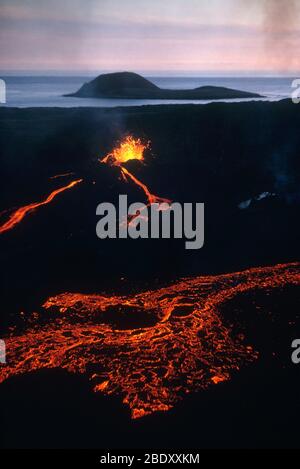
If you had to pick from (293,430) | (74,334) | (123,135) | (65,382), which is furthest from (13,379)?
(123,135)

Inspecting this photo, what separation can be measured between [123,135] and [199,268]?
970 centimetres

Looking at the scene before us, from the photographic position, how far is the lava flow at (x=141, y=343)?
7.05m

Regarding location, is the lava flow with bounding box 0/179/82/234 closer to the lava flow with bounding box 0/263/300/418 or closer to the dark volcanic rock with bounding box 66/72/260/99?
the lava flow with bounding box 0/263/300/418

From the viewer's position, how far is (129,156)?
1719 cm

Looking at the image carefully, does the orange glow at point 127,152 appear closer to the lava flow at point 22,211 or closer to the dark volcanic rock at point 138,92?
the lava flow at point 22,211

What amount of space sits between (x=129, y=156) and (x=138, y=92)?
34.5m

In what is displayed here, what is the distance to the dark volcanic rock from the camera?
4619 centimetres

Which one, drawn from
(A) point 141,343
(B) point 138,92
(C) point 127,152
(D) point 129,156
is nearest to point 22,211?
(D) point 129,156

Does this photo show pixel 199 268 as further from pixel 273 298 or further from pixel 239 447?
pixel 239 447

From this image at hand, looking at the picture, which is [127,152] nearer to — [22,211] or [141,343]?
[22,211]

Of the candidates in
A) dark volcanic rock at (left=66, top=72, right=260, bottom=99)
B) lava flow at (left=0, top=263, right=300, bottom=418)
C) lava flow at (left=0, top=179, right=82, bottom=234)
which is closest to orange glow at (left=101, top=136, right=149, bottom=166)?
lava flow at (left=0, top=179, right=82, bottom=234)

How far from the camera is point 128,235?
12.4 metres

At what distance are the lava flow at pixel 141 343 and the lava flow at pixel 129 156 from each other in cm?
560
